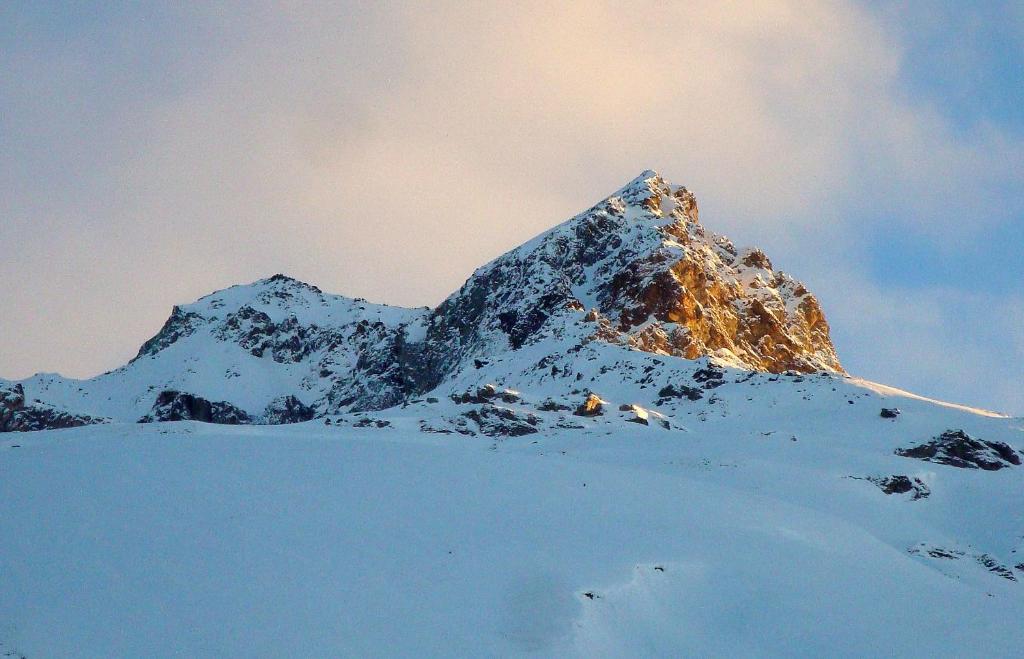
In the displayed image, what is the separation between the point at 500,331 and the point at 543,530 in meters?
61.3

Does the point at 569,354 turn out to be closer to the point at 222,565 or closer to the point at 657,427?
the point at 657,427

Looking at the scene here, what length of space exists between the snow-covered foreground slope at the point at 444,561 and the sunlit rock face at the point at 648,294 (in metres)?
41.8

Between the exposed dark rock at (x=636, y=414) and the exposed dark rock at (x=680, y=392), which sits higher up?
the exposed dark rock at (x=680, y=392)

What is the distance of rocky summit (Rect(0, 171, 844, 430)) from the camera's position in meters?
75.3

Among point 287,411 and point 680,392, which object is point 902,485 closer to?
point 680,392

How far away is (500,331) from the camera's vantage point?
8262 cm

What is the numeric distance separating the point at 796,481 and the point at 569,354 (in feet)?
102

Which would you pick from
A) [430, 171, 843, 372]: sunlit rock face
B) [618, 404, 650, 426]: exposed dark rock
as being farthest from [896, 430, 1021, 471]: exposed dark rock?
[430, 171, 843, 372]: sunlit rock face

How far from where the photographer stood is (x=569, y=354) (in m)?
65.2

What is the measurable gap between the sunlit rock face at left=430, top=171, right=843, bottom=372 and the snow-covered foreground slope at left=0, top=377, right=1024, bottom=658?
41.8 m

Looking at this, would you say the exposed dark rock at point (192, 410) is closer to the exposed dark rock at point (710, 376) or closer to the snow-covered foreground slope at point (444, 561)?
the exposed dark rock at point (710, 376)

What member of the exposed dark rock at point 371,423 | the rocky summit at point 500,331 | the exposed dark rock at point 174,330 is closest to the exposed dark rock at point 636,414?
the exposed dark rock at point 371,423

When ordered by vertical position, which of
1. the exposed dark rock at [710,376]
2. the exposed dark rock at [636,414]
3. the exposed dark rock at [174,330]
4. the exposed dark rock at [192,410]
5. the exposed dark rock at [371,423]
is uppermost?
the exposed dark rock at [174,330]

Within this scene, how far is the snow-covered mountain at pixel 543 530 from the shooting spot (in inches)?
670
